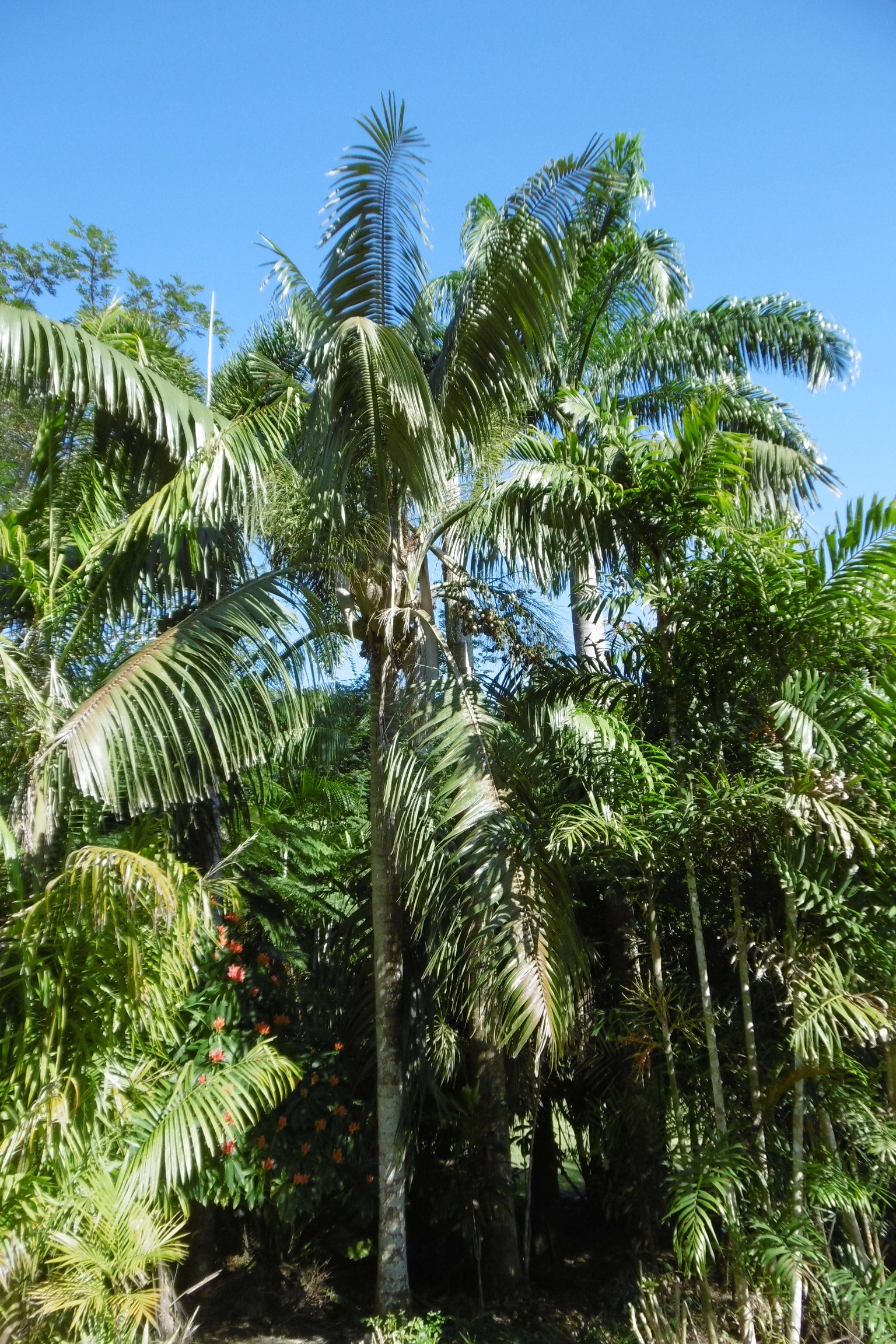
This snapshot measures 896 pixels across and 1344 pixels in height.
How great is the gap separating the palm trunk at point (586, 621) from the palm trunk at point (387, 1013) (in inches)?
53.1

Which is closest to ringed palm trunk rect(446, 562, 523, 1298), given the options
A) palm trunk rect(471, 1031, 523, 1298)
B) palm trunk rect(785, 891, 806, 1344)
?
palm trunk rect(471, 1031, 523, 1298)

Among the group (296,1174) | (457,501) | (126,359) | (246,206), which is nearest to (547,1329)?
(296,1174)

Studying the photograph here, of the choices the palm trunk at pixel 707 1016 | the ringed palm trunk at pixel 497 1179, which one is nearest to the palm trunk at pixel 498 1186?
the ringed palm trunk at pixel 497 1179

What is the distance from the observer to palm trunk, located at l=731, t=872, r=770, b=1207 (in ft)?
15.4

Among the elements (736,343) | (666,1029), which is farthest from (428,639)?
(736,343)

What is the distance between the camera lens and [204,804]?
710 centimetres

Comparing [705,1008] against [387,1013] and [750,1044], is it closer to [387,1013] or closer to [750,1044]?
[750,1044]

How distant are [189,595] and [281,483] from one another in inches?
63.2

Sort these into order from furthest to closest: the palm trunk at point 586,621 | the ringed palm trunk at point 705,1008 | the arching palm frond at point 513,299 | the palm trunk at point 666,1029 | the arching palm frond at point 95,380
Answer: the palm trunk at point 586,621
the arching palm frond at point 513,299
the arching palm frond at point 95,380
the palm trunk at point 666,1029
the ringed palm trunk at point 705,1008

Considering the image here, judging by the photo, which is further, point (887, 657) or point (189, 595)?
point (189, 595)

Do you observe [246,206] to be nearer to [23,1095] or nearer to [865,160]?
[865,160]

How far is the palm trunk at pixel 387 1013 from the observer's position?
5441mm

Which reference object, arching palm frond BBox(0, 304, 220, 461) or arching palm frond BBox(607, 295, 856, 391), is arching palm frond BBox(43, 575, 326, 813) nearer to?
arching palm frond BBox(0, 304, 220, 461)

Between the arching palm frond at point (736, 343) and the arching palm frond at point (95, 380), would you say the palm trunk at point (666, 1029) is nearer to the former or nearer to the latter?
the arching palm frond at point (95, 380)
